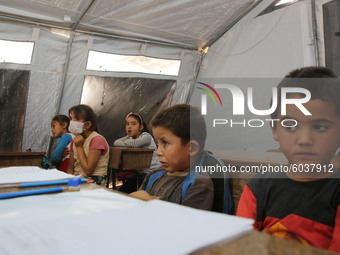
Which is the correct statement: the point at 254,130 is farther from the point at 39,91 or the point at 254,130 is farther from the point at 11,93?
the point at 11,93

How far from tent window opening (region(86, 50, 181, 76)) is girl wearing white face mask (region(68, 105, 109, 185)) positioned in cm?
153

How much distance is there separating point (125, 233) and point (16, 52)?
3.45 meters

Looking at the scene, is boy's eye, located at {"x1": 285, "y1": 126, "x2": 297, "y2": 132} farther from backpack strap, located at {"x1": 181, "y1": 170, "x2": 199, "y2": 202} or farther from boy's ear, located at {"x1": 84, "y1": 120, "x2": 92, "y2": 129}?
boy's ear, located at {"x1": 84, "y1": 120, "x2": 92, "y2": 129}

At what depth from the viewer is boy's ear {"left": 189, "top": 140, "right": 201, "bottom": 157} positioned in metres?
1.09

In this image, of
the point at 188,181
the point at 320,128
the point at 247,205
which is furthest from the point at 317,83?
the point at 188,181

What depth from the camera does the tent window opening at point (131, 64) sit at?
3643mm

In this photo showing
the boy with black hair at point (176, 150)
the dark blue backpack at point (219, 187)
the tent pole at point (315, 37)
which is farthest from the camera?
the tent pole at point (315, 37)

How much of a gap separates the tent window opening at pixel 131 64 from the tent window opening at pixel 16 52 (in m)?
0.68

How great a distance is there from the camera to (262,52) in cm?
336

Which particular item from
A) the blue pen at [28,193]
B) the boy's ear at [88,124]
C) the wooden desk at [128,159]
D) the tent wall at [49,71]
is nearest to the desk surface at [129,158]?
the wooden desk at [128,159]

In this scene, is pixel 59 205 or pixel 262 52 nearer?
pixel 59 205

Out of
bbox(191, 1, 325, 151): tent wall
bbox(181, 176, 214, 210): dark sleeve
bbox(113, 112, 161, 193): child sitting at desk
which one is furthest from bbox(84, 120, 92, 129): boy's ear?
bbox(191, 1, 325, 151): tent wall

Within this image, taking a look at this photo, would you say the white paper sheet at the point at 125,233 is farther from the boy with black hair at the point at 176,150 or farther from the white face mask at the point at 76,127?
the white face mask at the point at 76,127

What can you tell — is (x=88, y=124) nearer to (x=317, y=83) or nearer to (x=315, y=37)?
(x=317, y=83)
